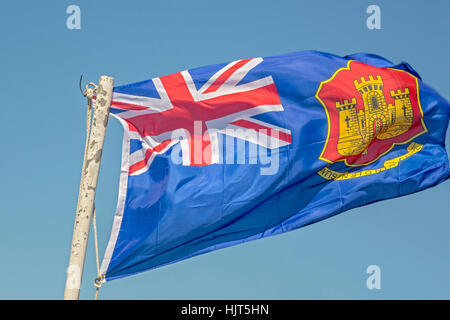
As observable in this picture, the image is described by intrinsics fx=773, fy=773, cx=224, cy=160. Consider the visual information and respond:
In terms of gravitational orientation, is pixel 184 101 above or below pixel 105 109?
above

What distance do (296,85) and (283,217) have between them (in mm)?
2772

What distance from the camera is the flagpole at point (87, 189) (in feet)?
38.4

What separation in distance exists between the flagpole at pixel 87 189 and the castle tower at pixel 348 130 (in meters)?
5.28

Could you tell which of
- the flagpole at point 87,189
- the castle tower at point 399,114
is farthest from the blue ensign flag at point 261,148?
the flagpole at point 87,189

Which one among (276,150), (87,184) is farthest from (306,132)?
(87,184)

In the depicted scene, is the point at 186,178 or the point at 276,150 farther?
the point at 276,150

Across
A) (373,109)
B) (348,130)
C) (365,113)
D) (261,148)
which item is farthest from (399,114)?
(261,148)

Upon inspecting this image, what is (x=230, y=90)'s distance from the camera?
15.2 metres

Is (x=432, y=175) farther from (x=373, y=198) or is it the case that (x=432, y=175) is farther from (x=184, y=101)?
(x=184, y=101)

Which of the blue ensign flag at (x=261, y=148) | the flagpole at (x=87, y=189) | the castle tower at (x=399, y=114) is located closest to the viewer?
the flagpole at (x=87, y=189)

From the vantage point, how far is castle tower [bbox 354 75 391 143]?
16.0m

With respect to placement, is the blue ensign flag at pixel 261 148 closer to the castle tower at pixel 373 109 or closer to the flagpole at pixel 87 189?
the castle tower at pixel 373 109

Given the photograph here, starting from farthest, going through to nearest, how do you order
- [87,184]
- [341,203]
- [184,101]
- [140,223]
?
[341,203]
[184,101]
[140,223]
[87,184]

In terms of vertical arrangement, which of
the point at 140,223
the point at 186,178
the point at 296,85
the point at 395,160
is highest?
the point at 296,85
